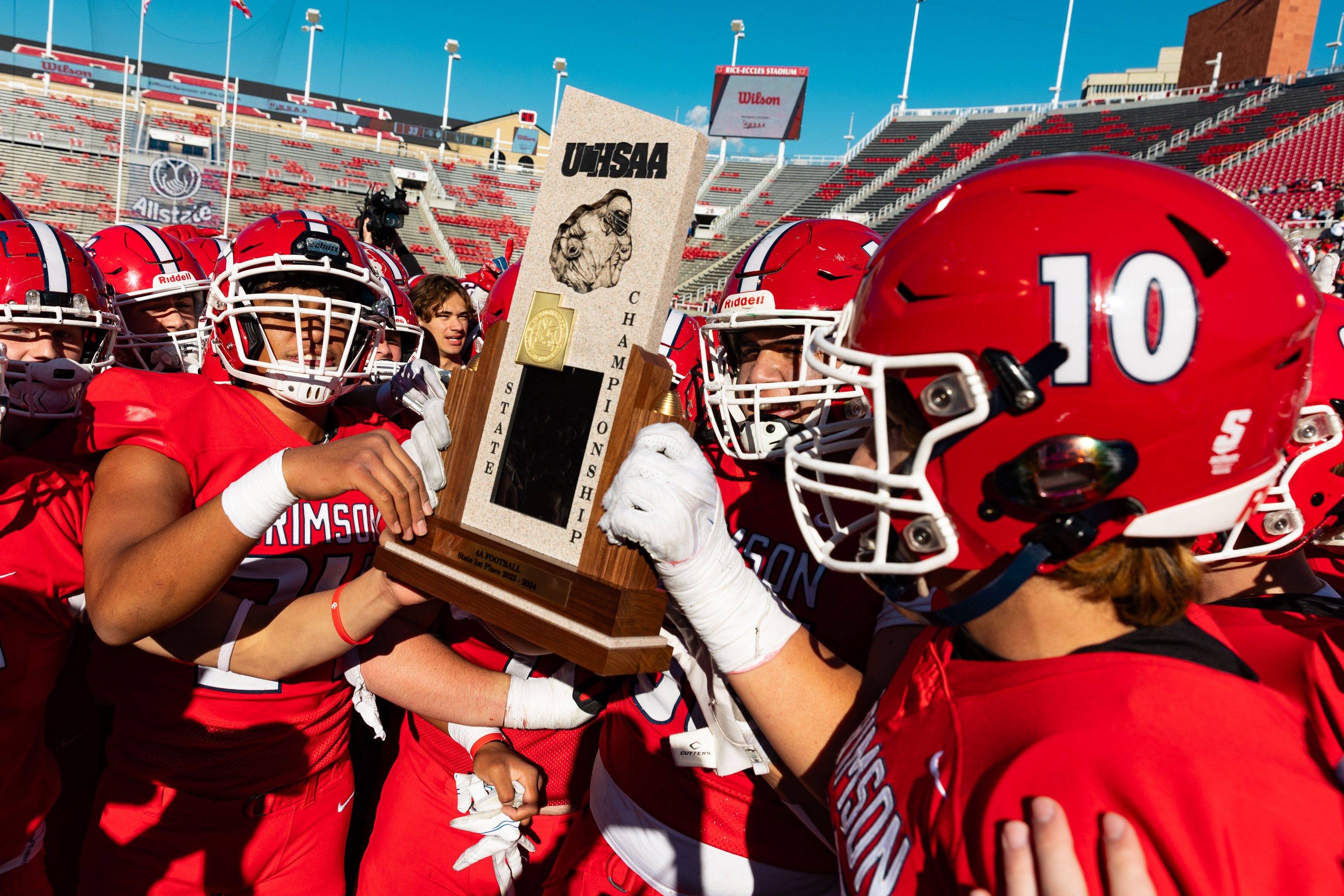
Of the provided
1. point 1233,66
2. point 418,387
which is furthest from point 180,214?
point 1233,66

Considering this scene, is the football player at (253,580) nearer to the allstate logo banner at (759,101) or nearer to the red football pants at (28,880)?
the red football pants at (28,880)

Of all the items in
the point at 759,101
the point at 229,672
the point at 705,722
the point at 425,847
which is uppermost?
the point at 759,101

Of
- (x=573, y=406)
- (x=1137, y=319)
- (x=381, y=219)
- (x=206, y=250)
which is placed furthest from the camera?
(x=381, y=219)

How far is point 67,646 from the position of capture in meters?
2.28

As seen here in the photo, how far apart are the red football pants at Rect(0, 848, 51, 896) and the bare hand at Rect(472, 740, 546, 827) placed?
3.78ft

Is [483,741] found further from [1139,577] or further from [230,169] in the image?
[230,169]

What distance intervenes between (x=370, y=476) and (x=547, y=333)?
499mm

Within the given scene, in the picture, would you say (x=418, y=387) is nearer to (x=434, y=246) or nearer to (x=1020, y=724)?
(x=1020, y=724)

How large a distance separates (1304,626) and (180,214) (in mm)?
22776

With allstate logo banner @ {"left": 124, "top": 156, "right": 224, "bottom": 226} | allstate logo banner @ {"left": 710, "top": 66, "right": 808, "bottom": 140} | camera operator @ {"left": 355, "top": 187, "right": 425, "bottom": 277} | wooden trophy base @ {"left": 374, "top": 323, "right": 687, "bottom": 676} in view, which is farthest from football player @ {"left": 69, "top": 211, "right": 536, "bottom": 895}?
allstate logo banner @ {"left": 710, "top": 66, "right": 808, "bottom": 140}

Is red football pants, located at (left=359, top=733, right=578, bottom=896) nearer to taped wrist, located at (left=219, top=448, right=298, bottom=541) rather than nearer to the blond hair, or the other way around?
taped wrist, located at (left=219, top=448, right=298, bottom=541)

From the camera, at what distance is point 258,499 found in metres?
1.80

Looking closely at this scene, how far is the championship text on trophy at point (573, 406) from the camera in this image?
1.67 m

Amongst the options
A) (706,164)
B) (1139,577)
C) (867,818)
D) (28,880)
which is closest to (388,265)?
(28,880)
